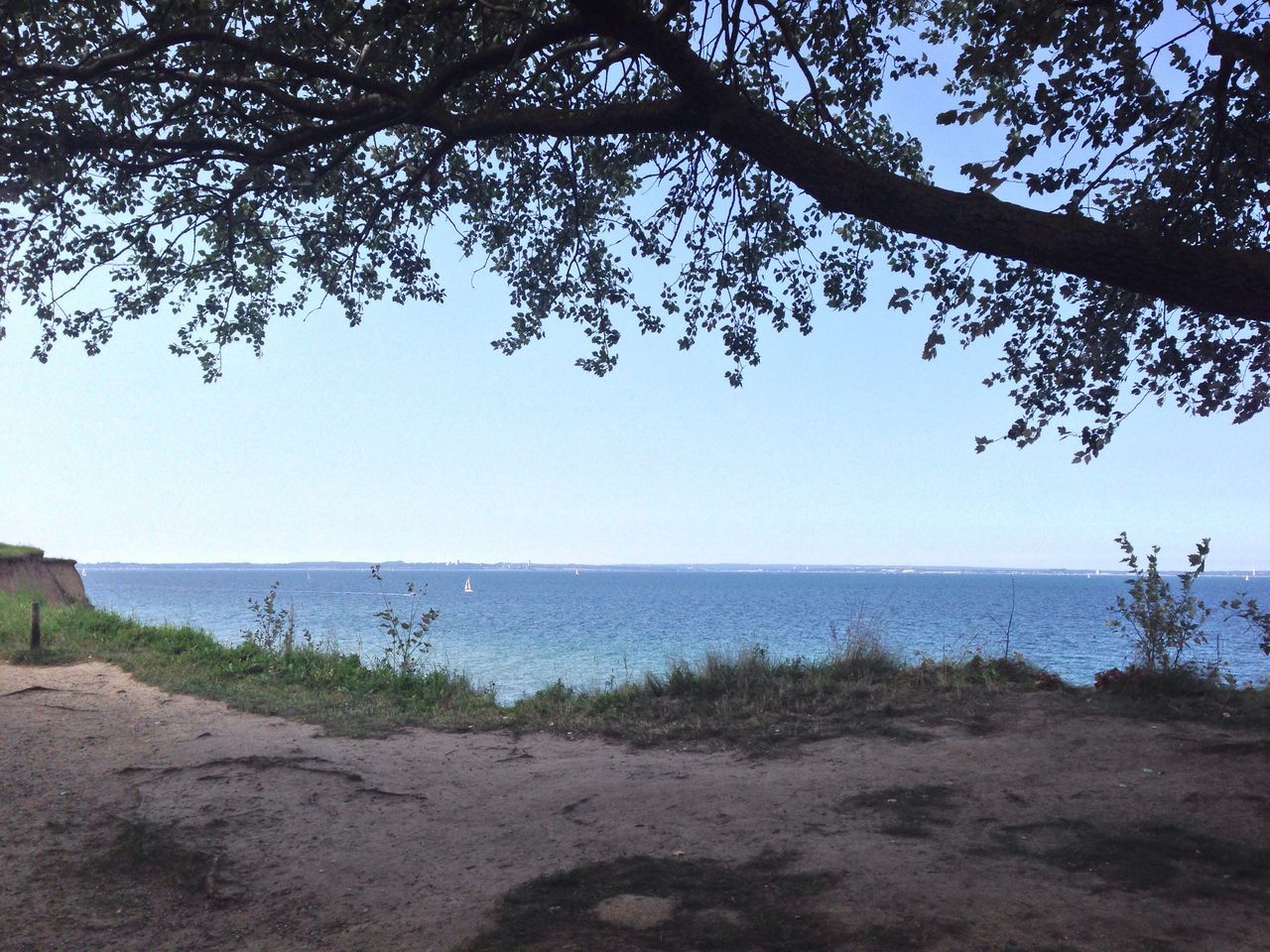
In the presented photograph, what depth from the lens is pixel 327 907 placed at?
162 inches

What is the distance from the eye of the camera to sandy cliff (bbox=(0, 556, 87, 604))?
808 inches

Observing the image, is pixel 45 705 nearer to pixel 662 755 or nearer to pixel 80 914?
pixel 80 914

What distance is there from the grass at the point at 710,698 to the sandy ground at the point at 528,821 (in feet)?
1.32

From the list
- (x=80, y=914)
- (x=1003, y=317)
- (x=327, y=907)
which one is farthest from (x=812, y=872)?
(x=1003, y=317)

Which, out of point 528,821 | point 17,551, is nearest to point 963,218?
point 528,821

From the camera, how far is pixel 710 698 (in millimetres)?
8891

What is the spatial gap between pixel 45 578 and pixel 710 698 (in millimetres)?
20366

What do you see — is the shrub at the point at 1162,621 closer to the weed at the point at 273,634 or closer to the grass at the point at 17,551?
the weed at the point at 273,634

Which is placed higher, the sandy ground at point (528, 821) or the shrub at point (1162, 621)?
the shrub at point (1162, 621)

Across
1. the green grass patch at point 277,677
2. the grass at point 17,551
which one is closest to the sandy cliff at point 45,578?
the grass at point 17,551

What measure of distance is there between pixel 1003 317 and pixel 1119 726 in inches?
138

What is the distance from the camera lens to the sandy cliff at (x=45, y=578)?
2053 cm

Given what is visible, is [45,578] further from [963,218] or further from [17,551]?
[963,218]

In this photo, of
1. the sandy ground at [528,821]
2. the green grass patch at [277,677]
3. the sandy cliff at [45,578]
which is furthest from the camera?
the sandy cliff at [45,578]
